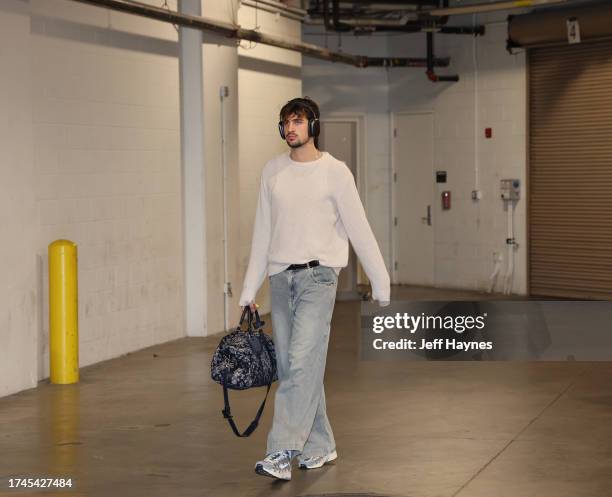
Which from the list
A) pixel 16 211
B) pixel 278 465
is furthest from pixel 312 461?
pixel 16 211

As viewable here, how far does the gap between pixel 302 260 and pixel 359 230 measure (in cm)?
32

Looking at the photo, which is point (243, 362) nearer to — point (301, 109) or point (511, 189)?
point (301, 109)

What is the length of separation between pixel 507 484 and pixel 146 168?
550cm

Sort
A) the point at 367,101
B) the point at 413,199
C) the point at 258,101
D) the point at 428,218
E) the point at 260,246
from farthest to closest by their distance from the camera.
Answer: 1. the point at 367,101
2. the point at 413,199
3. the point at 428,218
4. the point at 258,101
5. the point at 260,246

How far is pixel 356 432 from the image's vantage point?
680 centimetres

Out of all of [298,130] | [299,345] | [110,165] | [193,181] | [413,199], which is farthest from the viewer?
[413,199]

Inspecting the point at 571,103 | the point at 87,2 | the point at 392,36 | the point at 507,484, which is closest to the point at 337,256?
the point at 507,484

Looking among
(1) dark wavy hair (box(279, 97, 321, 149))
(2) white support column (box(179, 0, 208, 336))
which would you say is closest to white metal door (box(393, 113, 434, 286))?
(2) white support column (box(179, 0, 208, 336))

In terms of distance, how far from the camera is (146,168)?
10273 mm

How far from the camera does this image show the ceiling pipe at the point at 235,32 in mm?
9188

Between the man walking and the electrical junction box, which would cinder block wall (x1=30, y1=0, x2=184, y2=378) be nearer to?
the man walking

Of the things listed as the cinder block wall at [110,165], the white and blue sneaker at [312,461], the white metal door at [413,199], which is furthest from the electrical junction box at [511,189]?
the white and blue sneaker at [312,461]

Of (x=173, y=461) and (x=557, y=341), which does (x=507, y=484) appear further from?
(x=557, y=341)

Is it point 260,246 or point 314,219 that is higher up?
point 314,219
